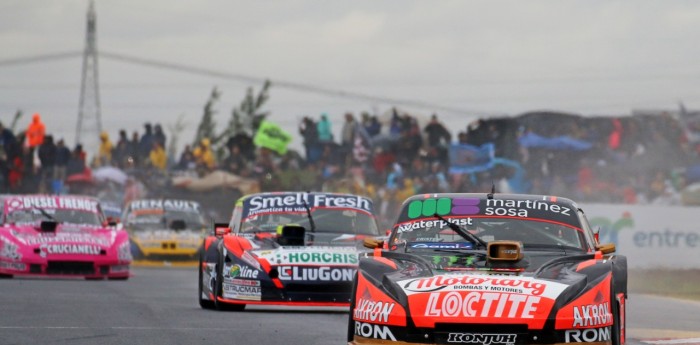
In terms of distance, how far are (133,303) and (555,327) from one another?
851 centimetres

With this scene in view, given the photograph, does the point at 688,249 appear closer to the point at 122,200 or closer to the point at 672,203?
the point at 672,203

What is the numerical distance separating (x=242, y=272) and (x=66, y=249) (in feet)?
21.6

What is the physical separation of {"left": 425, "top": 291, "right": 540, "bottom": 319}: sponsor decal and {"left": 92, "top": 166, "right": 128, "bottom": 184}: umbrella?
2543 centimetres

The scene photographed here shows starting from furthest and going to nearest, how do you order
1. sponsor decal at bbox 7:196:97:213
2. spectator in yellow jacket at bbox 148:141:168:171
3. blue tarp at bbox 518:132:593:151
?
spectator in yellow jacket at bbox 148:141:168:171 < blue tarp at bbox 518:132:593:151 < sponsor decal at bbox 7:196:97:213

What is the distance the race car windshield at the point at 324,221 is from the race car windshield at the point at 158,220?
13243 mm

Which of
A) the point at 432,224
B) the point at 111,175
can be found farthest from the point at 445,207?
the point at 111,175

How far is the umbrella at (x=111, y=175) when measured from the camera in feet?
110

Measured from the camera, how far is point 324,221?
54.7 feet

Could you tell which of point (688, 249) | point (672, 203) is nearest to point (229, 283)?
point (688, 249)

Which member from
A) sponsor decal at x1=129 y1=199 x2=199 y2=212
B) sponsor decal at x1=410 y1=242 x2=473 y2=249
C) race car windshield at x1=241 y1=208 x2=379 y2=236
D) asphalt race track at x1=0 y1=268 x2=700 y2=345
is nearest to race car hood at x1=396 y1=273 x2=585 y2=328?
sponsor decal at x1=410 y1=242 x2=473 y2=249

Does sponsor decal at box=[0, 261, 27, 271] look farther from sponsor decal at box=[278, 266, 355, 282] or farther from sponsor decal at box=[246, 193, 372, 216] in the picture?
sponsor decal at box=[278, 266, 355, 282]

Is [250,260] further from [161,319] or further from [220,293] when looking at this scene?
[161,319]

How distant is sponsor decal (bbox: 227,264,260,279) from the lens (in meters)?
14.9

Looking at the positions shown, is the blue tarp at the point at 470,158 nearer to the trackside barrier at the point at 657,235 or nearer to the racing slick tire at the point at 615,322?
the trackside barrier at the point at 657,235
